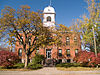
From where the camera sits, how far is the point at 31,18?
13891 mm

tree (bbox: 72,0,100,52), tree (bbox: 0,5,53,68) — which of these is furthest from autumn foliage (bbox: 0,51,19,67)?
tree (bbox: 72,0,100,52)

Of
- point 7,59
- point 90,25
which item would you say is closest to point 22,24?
point 7,59

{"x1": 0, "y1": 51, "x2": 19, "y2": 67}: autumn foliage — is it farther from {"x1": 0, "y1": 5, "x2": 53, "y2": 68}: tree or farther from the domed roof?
the domed roof

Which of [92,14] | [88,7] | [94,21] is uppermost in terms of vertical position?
[88,7]

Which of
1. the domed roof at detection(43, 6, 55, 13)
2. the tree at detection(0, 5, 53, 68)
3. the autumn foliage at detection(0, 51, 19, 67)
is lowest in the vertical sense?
the autumn foliage at detection(0, 51, 19, 67)

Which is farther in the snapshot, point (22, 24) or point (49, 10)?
point (49, 10)

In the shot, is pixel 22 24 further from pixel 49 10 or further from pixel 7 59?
pixel 49 10

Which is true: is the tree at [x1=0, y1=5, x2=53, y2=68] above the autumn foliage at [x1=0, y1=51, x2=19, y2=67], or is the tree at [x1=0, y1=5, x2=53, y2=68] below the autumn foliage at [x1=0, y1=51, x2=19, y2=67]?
above

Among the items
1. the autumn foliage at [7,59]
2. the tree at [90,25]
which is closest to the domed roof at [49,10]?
the tree at [90,25]

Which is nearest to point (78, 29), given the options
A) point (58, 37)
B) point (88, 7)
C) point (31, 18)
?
point (88, 7)

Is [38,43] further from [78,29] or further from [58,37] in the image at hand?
[78,29]

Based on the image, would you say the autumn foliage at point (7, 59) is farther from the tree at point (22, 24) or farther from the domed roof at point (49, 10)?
the domed roof at point (49, 10)

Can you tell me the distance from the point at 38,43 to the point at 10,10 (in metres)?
6.32

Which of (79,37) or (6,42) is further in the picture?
(79,37)
